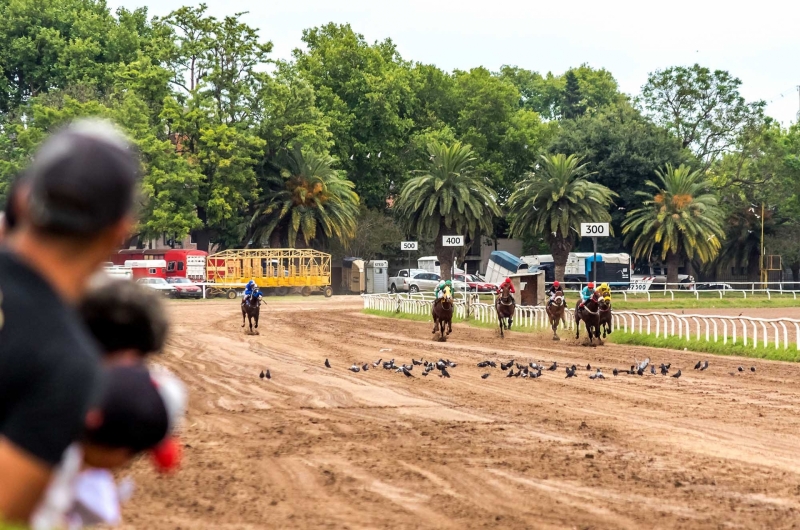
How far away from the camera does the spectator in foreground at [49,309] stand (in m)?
2.22

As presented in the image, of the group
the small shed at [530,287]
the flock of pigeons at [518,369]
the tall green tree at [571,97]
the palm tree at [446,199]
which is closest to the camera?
the flock of pigeons at [518,369]

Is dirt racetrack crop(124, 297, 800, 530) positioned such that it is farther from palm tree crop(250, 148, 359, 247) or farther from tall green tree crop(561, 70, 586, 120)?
tall green tree crop(561, 70, 586, 120)

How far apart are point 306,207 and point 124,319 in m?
74.3

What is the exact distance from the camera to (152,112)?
245 ft

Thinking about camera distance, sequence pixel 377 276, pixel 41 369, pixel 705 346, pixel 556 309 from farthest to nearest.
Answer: pixel 377 276
pixel 556 309
pixel 705 346
pixel 41 369

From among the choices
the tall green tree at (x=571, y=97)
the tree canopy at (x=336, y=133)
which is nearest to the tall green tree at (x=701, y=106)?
the tree canopy at (x=336, y=133)

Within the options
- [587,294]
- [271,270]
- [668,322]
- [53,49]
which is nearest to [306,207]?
[271,270]

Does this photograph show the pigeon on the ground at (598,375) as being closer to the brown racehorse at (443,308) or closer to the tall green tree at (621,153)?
the brown racehorse at (443,308)

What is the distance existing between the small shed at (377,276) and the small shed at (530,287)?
3507cm

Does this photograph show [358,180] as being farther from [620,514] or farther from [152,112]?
[620,514]

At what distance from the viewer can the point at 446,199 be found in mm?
65938

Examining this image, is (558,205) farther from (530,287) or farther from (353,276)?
(530,287)

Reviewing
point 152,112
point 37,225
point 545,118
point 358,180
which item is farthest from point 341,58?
point 37,225

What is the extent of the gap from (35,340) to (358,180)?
3482 inches
